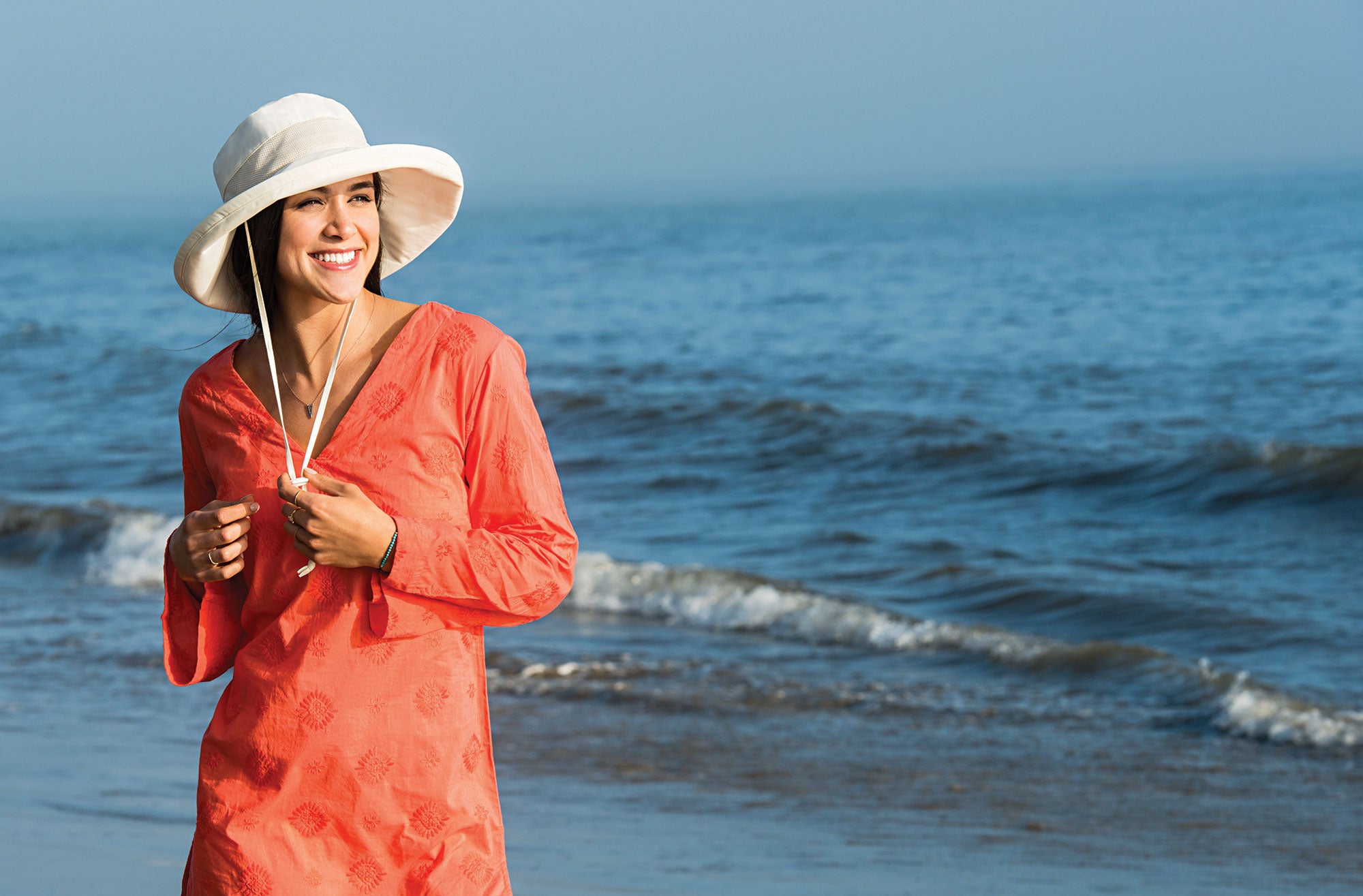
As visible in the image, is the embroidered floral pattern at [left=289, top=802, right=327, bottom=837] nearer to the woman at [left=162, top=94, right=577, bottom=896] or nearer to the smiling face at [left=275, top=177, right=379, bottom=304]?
the woman at [left=162, top=94, right=577, bottom=896]

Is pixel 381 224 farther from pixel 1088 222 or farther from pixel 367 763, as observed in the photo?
pixel 1088 222

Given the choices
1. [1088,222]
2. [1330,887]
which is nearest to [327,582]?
[1330,887]

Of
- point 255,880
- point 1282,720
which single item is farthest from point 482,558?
point 1282,720

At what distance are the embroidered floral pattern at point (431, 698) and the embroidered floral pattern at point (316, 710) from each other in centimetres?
12

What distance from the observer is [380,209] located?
2.19 m

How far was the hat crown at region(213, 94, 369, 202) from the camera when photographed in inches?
76.9

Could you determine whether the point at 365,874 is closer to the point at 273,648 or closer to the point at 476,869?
the point at 476,869

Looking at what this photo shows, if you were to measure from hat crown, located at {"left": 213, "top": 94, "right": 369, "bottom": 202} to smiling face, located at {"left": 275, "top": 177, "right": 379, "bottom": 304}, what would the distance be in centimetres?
5

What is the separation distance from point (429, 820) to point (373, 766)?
0.11 metres

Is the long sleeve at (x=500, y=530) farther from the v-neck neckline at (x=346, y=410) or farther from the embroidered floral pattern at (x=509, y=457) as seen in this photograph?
the v-neck neckline at (x=346, y=410)

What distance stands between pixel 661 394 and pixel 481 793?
1442 cm

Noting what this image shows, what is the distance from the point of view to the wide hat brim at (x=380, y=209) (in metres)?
1.89

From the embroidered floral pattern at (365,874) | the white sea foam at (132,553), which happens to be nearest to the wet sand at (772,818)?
the embroidered floral pattern at (365,874)

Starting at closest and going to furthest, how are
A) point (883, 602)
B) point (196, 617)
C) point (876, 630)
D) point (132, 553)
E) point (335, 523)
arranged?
1. point (335, 523)
2. point (196, 617)
3. point (876, 630)
4. point (883, 602)
5. point (132, 553)
